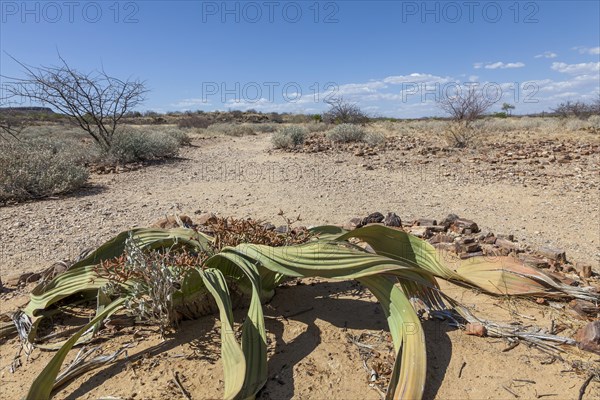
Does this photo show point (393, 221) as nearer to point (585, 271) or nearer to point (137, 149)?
point (585, 271)

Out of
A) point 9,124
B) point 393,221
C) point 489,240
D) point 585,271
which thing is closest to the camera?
point 585,271

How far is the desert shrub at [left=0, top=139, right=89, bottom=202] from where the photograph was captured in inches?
224

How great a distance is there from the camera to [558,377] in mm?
1546

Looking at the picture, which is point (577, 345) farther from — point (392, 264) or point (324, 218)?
point (324, 218)

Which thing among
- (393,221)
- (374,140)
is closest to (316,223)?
(393,221)

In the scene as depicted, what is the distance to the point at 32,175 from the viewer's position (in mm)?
5980

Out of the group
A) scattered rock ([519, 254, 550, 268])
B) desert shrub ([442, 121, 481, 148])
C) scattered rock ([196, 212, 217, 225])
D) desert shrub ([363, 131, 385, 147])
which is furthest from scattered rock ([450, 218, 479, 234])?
desert shrub ([363, 131, 385, 147])

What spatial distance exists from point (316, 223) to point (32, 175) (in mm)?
4325

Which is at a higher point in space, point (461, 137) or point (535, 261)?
point (461, 137)

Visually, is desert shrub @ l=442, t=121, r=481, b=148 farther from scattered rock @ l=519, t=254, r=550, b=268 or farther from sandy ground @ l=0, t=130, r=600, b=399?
scattered rock @ l=519, t=254, r=550, b=268

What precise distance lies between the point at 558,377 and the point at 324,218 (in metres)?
3.03

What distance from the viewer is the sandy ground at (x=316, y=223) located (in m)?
1.58

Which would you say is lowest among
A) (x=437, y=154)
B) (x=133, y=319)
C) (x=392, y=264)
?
(x=133, y=319)

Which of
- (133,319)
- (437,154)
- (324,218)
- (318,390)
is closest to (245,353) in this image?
(318,390)
